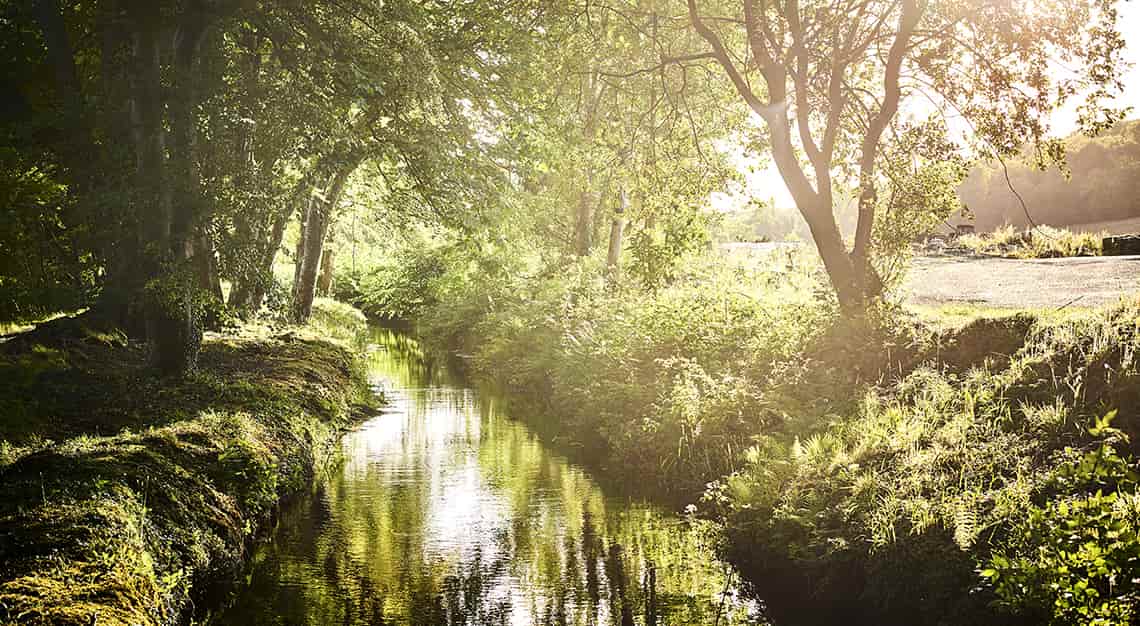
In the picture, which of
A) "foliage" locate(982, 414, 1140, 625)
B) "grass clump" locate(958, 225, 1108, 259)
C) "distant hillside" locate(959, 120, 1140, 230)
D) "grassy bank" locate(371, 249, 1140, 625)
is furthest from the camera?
"distant hillside" locate(959, 120, 1140, 230)

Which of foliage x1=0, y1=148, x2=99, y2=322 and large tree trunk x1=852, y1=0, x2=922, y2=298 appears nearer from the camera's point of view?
foliage x1=0, y1=148, x2=99, y2=322

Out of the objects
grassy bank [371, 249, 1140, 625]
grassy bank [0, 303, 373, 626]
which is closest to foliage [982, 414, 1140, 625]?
grassy bank [371, 249, 1140, 625]

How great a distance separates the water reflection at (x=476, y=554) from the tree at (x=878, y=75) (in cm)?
583

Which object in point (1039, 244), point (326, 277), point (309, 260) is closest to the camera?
point (1039, 244)

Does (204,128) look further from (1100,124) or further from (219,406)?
(1100,124)

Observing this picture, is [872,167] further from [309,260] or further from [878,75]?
[309,260]

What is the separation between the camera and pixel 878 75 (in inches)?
661

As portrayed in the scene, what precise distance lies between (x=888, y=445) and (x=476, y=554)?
184 inches

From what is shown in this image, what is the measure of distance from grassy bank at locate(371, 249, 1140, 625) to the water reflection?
0.81 metres

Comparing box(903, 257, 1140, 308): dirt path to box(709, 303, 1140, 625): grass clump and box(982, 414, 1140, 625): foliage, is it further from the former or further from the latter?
box(982, 414, 1140, 625): foliage

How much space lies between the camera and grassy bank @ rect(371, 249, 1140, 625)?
689 cm

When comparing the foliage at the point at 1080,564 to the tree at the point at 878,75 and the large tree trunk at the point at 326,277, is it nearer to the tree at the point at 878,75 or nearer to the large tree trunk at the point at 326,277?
the tree at the point at 878,75

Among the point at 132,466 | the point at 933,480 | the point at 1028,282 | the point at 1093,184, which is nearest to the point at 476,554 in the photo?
the point at 132,466

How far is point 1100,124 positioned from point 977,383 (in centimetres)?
445
